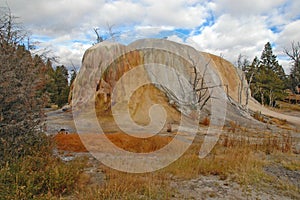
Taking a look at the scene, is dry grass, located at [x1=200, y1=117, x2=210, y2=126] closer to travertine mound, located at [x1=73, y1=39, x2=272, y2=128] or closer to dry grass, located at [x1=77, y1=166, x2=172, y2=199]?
travertine mound, located at [x1=73, y1=39, x2=272, y2=128]

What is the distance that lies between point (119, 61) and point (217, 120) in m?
7.16

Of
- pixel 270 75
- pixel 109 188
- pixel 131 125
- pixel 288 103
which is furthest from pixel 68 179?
pixel 288 103

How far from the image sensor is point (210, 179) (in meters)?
5.39

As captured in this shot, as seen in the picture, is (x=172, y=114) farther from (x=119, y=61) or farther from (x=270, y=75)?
(x=270, y=75)

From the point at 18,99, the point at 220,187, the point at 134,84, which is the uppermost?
the point at 134,84

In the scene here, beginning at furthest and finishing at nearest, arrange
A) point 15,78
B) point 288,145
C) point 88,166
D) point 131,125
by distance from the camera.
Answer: point 131,125
point 288,145
point 88,166
point 15,78

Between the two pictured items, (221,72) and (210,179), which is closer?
(210,179)

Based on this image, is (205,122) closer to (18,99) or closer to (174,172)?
(174,172)

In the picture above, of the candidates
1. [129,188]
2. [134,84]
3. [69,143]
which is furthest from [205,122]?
[129,188]

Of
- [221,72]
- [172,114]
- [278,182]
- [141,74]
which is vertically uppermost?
[221,72]

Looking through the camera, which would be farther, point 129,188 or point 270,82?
point 270,82

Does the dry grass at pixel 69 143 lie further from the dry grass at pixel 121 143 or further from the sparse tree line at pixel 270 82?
the sparse tree line at pixel 270 82

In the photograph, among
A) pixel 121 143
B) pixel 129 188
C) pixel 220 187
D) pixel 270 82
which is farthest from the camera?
pixel 270 82

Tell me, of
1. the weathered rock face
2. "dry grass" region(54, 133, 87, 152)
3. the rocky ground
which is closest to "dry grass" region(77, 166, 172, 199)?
the rocky ground
